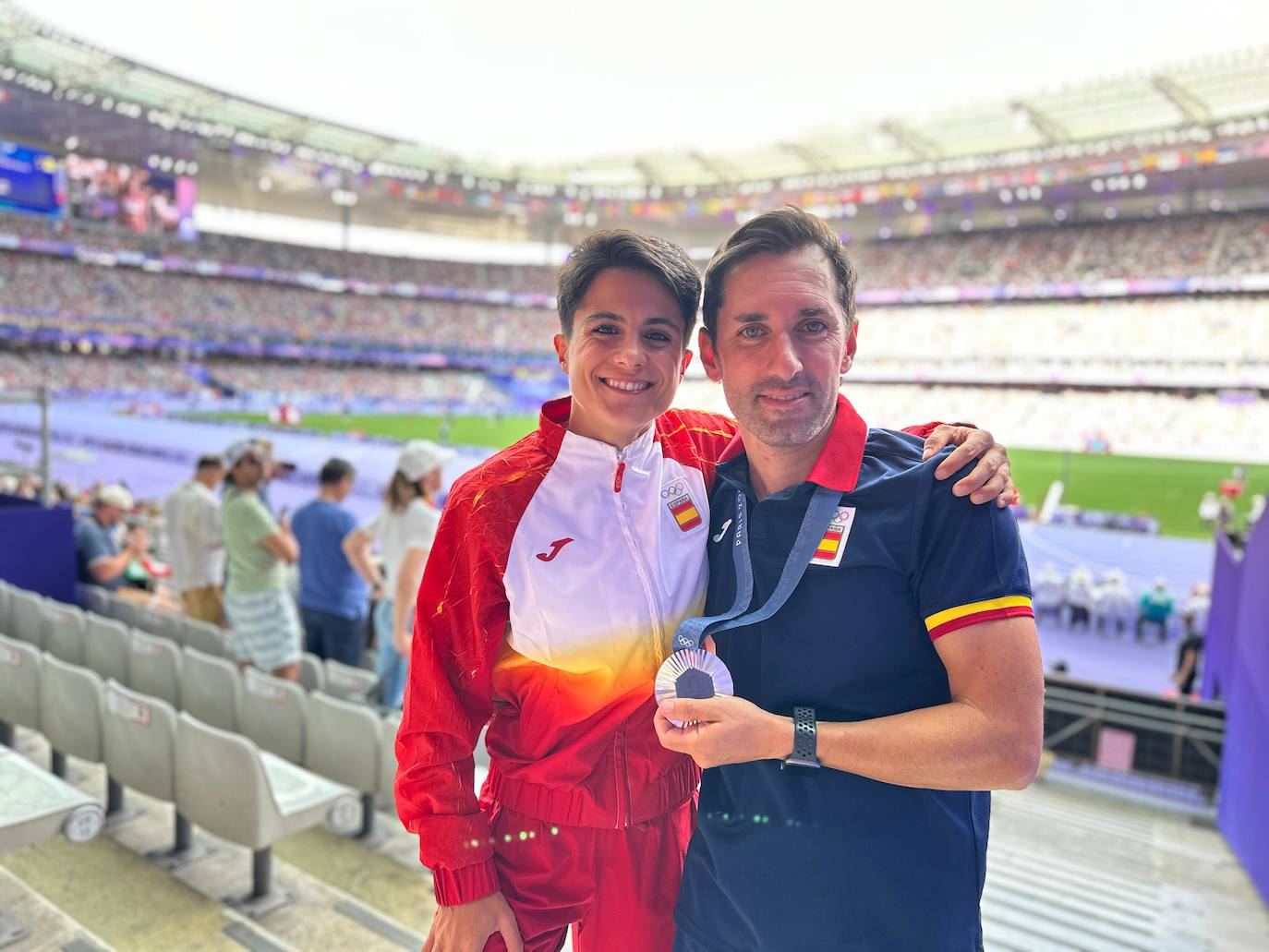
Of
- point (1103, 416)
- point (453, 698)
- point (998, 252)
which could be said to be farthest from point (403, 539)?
point (998, 252)

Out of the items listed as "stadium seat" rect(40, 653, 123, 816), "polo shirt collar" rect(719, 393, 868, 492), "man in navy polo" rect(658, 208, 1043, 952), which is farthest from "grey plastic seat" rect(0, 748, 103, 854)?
"polo shirt collar" rect(719, 393, 868, 492)

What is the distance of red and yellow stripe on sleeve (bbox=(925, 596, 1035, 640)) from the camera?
118cm

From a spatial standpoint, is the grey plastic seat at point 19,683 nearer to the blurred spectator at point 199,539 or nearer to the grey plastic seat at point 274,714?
the grey plastic seat at point 274,714

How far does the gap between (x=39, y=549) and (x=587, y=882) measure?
6772 millimetres

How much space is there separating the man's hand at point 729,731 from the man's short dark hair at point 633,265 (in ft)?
2.45

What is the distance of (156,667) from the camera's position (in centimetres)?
452

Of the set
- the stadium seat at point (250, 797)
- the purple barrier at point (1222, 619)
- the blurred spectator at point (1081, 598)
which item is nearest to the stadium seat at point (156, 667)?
the stadium seat at point (250, 797)

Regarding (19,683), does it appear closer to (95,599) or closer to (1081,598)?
(95,599)

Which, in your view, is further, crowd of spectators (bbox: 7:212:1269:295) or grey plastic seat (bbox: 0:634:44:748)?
crowd of spectators (bbox: 7:212:1269:295)

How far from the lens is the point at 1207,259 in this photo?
1211 inches

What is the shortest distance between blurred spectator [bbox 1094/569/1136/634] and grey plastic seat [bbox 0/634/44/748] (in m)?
11.6

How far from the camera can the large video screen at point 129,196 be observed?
32.0 meters

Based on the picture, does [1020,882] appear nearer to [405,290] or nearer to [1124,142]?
[1124,142]

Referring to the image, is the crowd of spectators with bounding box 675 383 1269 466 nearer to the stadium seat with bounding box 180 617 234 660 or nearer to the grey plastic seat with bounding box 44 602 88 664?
the stadium seat with bounding box 180 617 234 660
